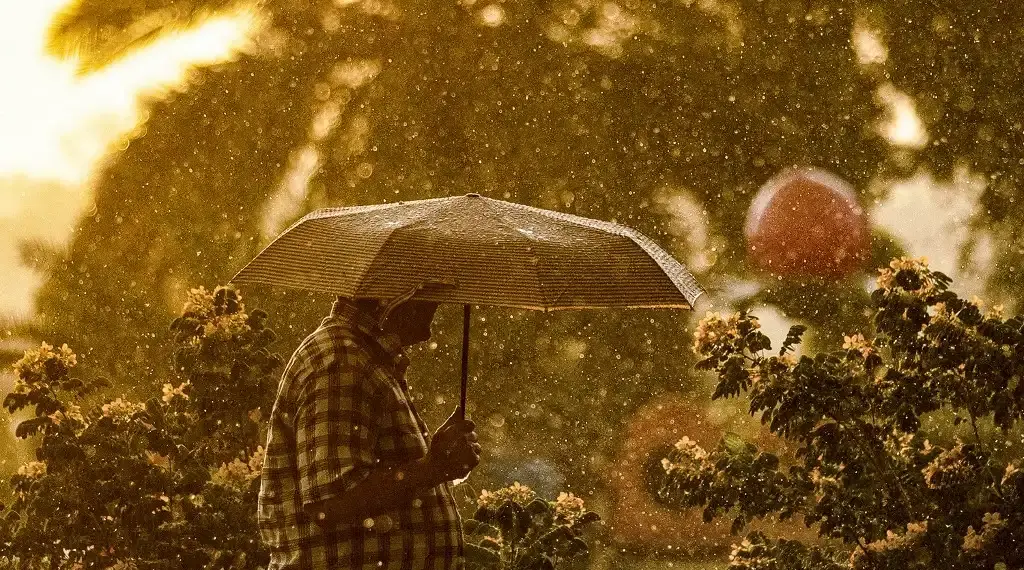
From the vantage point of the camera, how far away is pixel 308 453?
8.40 feet

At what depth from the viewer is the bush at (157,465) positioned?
15.6 ft

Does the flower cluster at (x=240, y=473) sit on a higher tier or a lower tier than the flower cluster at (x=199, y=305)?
lower

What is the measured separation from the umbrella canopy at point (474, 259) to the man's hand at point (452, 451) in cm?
28

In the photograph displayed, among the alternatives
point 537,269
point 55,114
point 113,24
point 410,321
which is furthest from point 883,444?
point 55,114

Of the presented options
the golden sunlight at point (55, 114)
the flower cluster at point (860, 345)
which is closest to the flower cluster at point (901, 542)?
the flower cluster at point (860, 345)

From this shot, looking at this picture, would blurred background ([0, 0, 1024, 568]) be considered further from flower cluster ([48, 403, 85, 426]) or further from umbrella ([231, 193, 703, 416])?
umbrella ([231, 193, 703, 416])

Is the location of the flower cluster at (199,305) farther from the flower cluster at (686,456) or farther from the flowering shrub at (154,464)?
the flower cluster at (686,456)

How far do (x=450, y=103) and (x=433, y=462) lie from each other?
19.8ft

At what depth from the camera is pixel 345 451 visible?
2.54 meters

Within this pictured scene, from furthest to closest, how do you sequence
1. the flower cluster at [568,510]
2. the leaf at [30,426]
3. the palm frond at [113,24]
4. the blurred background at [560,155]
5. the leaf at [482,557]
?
the blurred background at [560,155], the palm frond at [113,24], the leaf at [30,426], the flower cluster at [568,510], the leaf at [482,557]

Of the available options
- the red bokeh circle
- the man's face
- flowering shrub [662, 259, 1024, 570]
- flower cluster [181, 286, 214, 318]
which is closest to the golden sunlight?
flower cluster [181, 286, 214, 318]

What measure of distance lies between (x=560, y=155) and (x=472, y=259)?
5880mm

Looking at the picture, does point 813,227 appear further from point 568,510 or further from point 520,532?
point 520,532

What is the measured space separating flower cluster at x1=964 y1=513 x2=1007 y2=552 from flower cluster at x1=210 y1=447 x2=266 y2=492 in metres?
2.71
